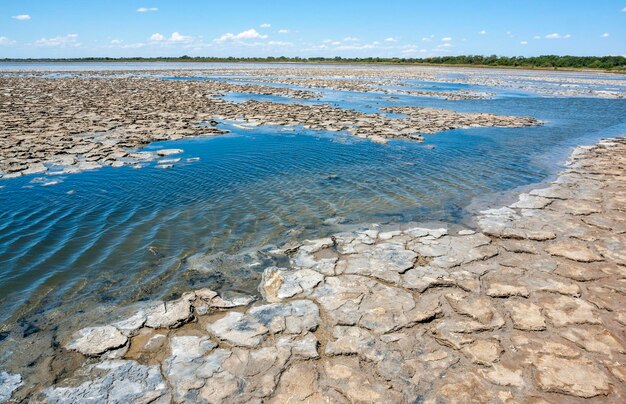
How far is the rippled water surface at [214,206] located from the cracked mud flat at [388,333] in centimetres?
67

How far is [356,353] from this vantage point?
3.63 m

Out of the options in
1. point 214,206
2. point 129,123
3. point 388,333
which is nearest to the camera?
point 388,333

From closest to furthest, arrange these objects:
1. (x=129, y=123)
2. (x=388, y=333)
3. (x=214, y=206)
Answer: (x=388, y=333) → (x=214, y=206) → (x=129, y=123)

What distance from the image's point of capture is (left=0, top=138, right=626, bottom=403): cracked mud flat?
323 centimetres

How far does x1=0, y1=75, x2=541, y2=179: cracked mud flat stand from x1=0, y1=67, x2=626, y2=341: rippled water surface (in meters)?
1.19

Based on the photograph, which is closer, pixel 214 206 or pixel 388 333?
pixel 388 333

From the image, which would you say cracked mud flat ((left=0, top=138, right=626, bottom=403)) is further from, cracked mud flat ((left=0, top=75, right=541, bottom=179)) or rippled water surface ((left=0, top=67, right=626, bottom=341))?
cracked mud flat ((left=0, top=75, right=541, bottom=179))

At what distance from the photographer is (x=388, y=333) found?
12.8 feet

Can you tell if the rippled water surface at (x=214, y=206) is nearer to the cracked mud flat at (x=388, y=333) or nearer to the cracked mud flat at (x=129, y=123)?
the cracked mud flat at (x=388, y=333)

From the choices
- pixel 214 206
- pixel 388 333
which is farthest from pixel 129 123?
pixel 388 333

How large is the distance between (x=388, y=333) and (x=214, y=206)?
4516 mm

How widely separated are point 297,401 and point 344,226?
375cm

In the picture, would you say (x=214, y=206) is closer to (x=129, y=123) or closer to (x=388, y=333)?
(x=388, y=333)

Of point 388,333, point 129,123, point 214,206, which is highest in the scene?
point 129,123
